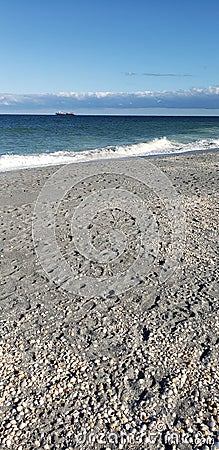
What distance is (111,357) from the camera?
3.92 meters

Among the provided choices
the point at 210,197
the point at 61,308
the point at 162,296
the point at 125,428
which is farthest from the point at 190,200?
the point at 125,428

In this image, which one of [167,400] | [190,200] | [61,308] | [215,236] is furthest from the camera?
[190,200]

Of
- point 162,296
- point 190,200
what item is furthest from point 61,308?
point 190,200

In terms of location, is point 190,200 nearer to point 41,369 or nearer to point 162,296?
point 162,296

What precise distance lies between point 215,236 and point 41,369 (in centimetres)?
439

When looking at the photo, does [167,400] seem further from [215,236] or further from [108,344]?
[215,236]

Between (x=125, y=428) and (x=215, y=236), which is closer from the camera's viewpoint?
(x=125, y=428)

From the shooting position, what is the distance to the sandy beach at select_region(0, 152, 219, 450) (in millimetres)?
3070

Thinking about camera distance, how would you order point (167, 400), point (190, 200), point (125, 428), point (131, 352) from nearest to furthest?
point (125, 428) → point (167, 400) → point (131, 352) → point (190, 200)

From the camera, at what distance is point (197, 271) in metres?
5.80

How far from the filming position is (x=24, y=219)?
838 cm

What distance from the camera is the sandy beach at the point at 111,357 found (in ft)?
10.1

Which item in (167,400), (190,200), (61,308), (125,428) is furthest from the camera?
(190,200)

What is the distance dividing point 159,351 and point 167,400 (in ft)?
2.15
